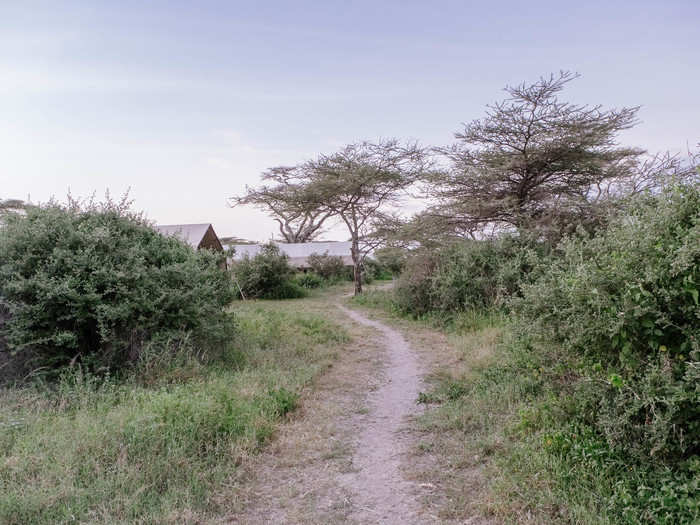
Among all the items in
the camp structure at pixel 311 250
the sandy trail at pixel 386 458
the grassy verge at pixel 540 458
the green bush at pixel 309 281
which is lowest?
the sandy trail at pixel 386 458

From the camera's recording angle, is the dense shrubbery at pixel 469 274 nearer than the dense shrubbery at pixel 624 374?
No

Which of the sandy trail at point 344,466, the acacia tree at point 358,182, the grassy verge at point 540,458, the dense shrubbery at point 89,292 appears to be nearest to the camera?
the grassy verge at point 540,458

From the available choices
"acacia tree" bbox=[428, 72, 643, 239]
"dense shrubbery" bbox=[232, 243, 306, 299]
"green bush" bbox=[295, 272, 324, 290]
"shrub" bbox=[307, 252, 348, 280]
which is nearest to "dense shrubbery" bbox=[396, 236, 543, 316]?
"acacia tree" bbox=[428, 72, 643, 239]

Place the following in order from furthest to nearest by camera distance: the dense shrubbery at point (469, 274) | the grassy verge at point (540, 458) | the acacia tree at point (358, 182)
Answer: the acacia tree at point (358, 182) < the dense shrubbery at point (469, 274) < the grassy verge at point (540, 458)

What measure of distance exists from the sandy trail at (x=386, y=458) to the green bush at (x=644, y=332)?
5.05 ft

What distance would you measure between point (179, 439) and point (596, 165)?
37.0 ft

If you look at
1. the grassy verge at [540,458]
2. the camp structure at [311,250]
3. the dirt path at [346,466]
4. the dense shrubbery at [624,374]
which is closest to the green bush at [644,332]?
the dense shrubbery at [624,374]

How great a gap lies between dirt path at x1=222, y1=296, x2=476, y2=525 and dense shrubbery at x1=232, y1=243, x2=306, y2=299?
15.0 m

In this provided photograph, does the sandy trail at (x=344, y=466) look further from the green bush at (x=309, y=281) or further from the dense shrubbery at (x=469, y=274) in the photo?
the green bush at (x=309, y=281)

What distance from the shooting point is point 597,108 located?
1028cm

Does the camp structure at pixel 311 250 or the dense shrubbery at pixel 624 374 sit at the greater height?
the camp structure at pixel 311 250

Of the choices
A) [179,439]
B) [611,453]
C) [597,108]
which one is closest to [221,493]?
[179,439]

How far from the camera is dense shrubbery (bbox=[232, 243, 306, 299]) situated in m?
20.6

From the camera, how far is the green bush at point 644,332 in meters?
2.65
